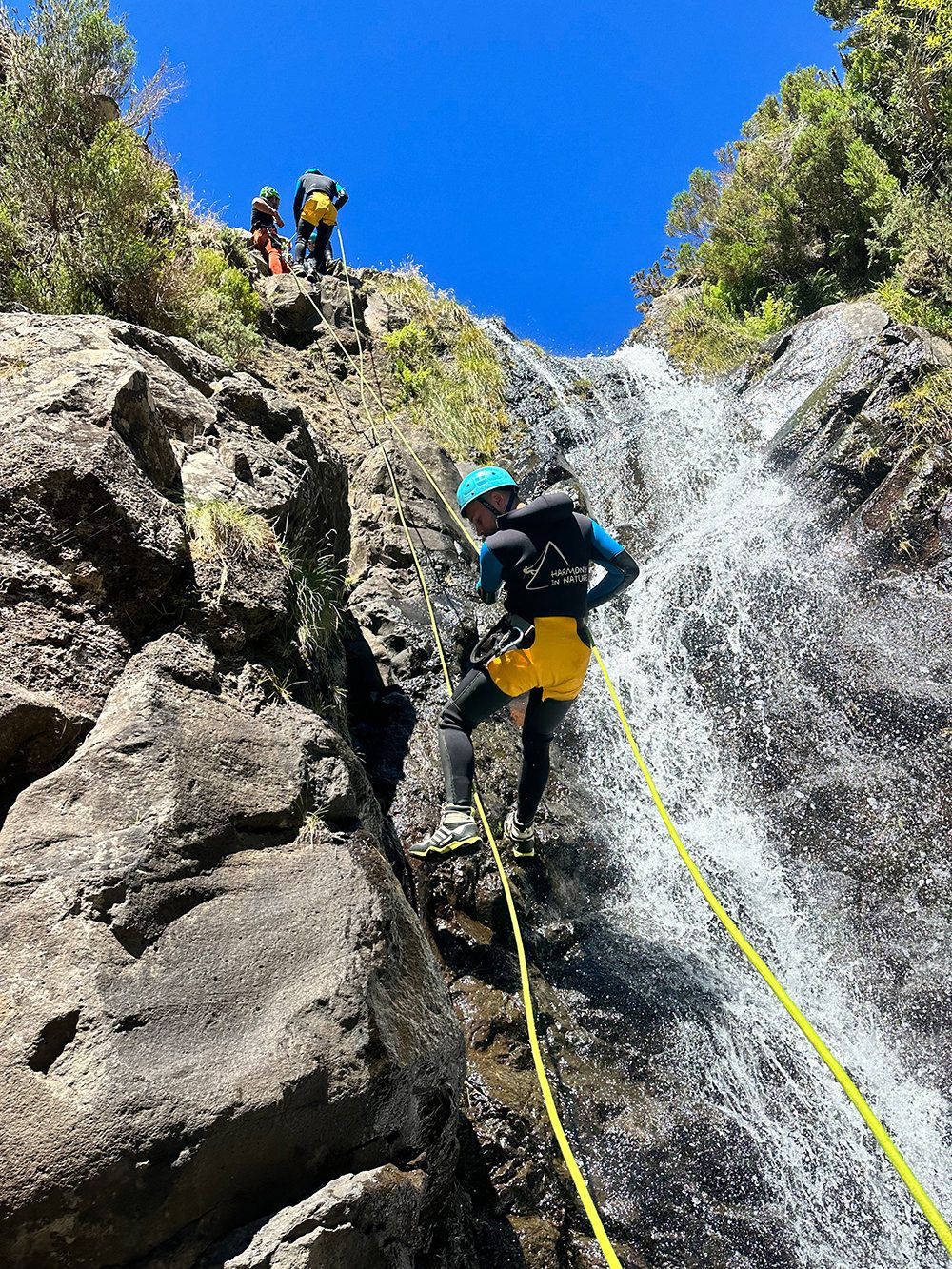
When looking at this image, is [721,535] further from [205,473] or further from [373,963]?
[373,963]

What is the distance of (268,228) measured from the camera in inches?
488

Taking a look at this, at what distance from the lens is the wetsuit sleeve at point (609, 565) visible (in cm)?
470

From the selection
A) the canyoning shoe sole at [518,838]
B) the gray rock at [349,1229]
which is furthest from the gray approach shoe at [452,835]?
the gray rock at [349,1229]

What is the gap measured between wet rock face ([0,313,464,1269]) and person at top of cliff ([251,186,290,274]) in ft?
30.2

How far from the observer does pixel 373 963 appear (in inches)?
105

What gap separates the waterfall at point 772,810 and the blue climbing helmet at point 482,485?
9.66 ft

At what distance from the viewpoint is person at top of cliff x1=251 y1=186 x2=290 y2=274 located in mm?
11812

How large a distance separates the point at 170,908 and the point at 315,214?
11520mm

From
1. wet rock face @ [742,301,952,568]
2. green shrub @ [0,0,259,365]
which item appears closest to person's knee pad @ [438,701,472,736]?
green shrub @ [0,0,259,365]

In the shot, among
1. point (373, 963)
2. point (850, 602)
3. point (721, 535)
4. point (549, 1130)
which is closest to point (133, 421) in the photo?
point (373, 963)

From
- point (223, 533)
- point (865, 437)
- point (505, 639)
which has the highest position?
point (865, 437)

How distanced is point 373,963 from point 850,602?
6.56 metres

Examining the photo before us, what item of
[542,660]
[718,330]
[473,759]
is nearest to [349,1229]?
[473,759]

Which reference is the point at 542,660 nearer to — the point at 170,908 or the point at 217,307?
the point at 170,908
